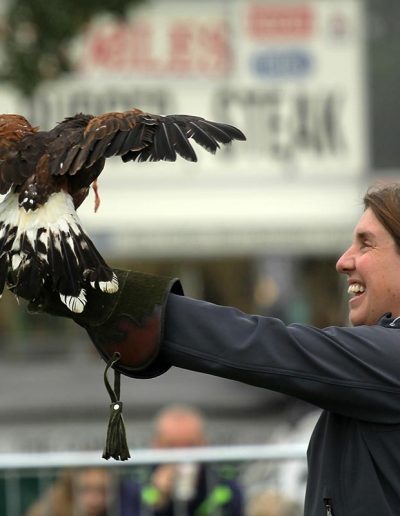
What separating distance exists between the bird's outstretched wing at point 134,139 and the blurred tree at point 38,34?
258 inches

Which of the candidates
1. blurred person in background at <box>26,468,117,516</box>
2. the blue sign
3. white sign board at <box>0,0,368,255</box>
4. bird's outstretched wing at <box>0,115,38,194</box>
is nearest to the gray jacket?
bird's outstretched wing at <box>0,115,38,194</box>

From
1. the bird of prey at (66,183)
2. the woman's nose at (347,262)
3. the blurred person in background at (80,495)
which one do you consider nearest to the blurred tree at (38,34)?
the blurred person in background at (80,495)

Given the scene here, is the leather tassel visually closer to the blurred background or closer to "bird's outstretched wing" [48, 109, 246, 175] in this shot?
"bird's outstretched wing" [48, 109, 246, 175]

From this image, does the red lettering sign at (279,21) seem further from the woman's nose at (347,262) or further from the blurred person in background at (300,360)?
the blurred person in background at (300,360)

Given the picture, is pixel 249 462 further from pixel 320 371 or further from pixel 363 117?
pixel 363 117

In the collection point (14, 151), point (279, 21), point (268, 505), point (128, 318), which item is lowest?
point (268, 505)

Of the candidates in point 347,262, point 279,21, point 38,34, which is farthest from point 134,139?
point 279,21

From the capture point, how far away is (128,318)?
2.39 meters

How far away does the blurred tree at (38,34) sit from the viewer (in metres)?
8.96

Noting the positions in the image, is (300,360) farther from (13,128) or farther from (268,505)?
(268,505)

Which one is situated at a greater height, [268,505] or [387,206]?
[387,206]

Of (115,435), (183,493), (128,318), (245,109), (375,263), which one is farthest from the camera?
(245,109)

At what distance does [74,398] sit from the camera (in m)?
15.2

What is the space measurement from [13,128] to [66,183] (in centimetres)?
22
